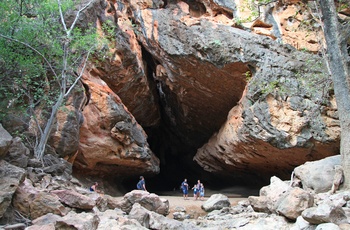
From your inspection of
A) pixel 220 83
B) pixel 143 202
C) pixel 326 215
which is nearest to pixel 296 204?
pixel 326 215

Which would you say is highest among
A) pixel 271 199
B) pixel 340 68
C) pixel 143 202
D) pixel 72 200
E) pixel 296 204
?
pixel 340 68

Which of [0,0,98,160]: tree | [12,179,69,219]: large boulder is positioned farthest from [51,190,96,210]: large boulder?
[0,0,98,160]: tree

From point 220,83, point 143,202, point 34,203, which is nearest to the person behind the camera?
point 34,203

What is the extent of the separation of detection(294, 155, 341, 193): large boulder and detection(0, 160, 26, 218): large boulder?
7452mm

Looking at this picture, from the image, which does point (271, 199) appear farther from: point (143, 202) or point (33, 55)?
point (33, 55)

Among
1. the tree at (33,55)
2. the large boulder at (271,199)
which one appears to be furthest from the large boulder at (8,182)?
the large boulder at (271,199)

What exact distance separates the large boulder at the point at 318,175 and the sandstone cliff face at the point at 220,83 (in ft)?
9.52

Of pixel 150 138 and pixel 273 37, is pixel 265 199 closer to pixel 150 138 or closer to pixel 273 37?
pixel 273 37

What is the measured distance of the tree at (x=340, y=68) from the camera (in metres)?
7.95

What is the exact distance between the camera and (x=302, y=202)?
6133 mm

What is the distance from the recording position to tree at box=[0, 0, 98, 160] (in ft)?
27.2

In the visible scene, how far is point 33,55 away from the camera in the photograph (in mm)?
9078

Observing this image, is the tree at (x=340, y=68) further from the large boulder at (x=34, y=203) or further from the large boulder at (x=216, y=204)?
the large boulder at (x=34, y=203)

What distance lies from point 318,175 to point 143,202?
17.4ft
